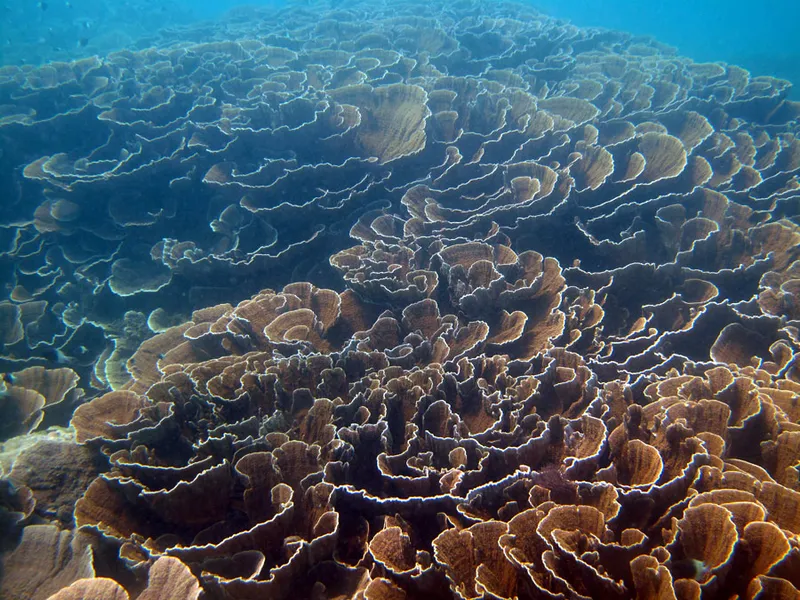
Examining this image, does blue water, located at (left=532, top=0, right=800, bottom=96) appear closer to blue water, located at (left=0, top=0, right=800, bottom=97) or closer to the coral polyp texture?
blue water, located at (left=0, top=0, right=800, bottom=97)

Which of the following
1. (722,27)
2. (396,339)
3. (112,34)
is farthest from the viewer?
(722,27)

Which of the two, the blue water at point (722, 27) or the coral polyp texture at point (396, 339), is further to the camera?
the blue water at point (722, 27)

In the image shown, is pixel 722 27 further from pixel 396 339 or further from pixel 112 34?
pixel 396 339

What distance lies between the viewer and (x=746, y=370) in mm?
3598

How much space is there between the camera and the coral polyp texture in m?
2.33

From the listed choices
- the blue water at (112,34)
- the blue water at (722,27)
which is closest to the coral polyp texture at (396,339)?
the blue water at (112,34)

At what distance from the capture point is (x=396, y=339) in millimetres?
4020

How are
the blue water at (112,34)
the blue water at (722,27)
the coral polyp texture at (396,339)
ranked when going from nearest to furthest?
1. the coral polyp texture at (396,339)
2. the blue water at (112,34)
3. the blue water at (722,27)

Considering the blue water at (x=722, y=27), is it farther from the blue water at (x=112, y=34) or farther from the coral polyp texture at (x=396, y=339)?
the coral polyp texture at (x=396, y=339)

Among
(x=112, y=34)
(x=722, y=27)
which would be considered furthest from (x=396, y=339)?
(x=722, y=27)

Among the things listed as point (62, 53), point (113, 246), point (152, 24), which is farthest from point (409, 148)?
point (152, 24)

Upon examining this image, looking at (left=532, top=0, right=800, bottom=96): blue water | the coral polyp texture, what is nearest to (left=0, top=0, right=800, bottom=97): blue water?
(left=532, top=0, right=800, bottom=96): blue water

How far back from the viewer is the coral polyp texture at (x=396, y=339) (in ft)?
7.64

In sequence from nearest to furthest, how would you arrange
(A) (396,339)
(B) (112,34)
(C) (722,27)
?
(A) (396,339) → (B) (112,34) → (C) (722,27)
